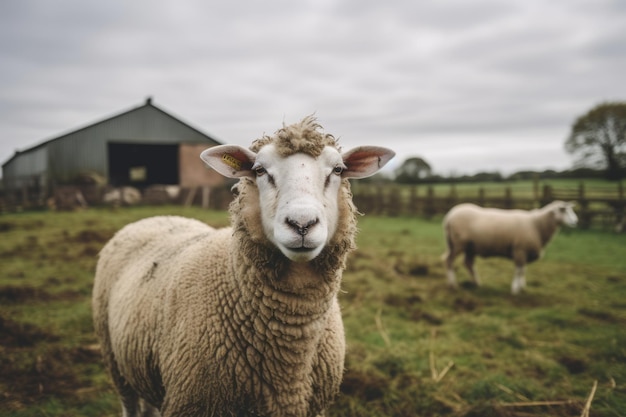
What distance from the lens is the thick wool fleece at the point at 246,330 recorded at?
7.11 ft

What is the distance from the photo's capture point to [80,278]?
740cm

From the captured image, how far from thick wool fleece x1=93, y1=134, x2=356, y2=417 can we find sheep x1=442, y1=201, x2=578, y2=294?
6.25 meters

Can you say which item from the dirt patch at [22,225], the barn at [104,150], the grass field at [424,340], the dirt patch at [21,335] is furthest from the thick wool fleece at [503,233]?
the barn at [104,150]

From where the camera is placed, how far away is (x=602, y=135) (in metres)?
33.2

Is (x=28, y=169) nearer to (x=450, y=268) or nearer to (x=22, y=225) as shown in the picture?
(x=22, y=225)

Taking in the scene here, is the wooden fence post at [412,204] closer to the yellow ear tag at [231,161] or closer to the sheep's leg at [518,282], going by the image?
the sheep's leg at [518,282]

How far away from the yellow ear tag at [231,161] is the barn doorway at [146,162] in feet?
92.0

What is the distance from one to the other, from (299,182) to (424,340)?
13.4ft

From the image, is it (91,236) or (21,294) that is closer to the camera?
(21,294)

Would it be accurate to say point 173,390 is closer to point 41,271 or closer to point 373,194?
point 41,271

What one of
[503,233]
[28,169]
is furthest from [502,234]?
[28,169]

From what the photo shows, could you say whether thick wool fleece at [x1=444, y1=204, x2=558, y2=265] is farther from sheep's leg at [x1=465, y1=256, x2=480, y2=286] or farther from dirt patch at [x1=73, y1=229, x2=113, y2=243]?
dirt patch at [x1=73, y1=229, x2=113, y2=243]

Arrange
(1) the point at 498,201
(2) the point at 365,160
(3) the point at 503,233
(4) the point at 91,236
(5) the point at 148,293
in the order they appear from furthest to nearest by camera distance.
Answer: (1) the point at 498,201 < (4) the point at 91,236 < (3) the point at 503,233 < (5) the point at 148,293 < (2) the point at 365,160

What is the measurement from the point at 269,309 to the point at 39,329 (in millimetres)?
4504
